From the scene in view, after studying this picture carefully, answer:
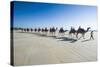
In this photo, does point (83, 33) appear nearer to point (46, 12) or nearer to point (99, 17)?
point (99, 17)

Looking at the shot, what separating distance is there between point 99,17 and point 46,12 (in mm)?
821

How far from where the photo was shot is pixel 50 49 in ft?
7.73

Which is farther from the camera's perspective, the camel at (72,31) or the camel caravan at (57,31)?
the camel at (72,31)

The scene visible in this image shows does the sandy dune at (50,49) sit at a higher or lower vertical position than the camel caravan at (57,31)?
lower

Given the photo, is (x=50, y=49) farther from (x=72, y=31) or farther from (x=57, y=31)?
(x=72, y=31)

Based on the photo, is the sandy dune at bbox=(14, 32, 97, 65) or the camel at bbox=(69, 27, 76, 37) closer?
the sandy dune at bbox=(14, 32, 97, 65)

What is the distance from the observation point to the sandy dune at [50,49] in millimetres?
2229

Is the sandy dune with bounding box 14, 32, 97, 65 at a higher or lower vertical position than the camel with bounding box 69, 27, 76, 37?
lower

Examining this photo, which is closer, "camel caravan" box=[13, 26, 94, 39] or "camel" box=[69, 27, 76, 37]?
"camel caravan" box=[13, 26, 94, 39]

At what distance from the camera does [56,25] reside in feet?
7.84

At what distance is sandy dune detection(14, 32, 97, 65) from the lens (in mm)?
2229

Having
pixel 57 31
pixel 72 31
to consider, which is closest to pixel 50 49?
pixel 57 31
